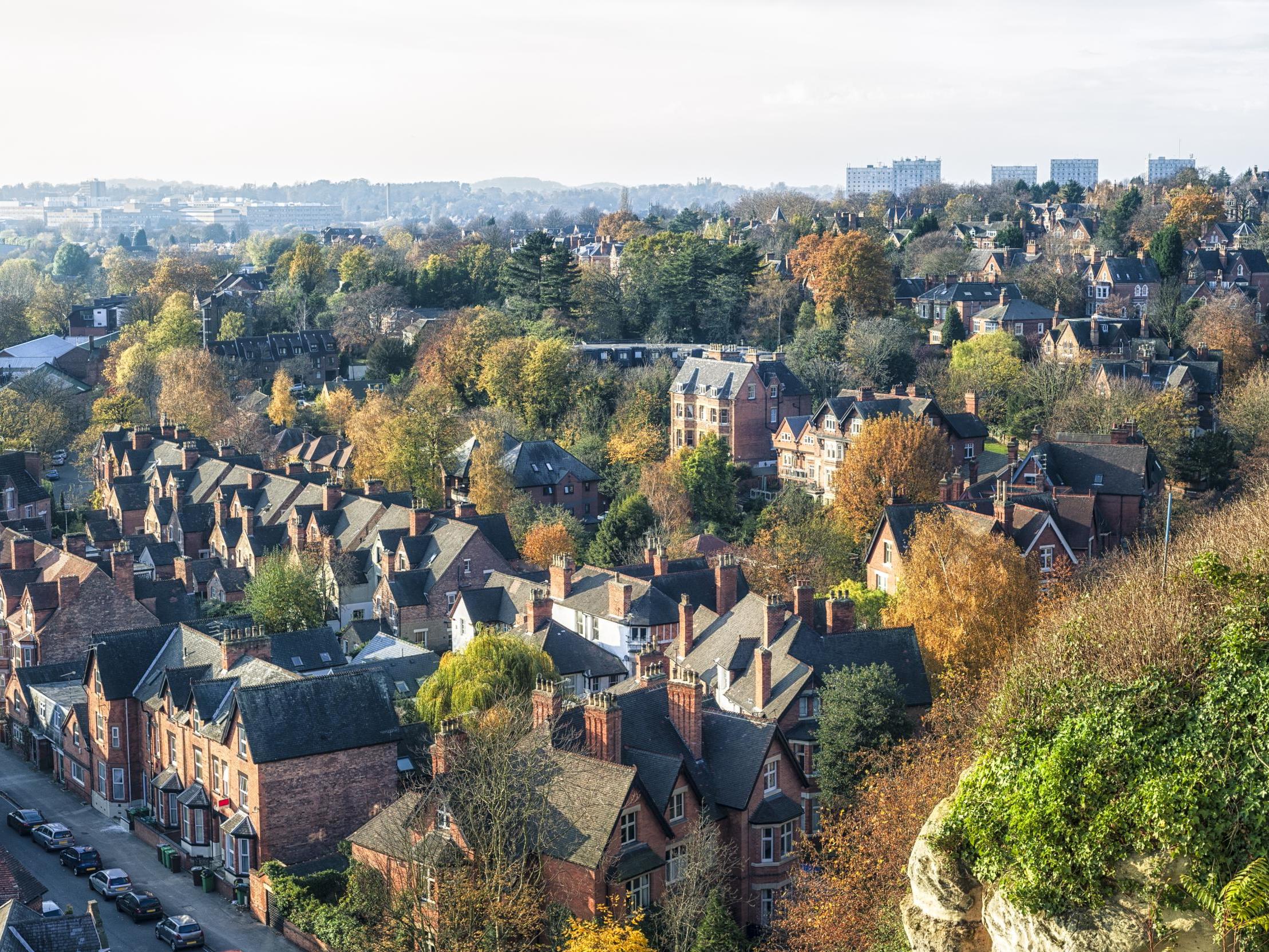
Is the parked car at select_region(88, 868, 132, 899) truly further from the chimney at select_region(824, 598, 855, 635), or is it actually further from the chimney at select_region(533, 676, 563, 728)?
the chimney at select_region(824, 598, 855, 635)

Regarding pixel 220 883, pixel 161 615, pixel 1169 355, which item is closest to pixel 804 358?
pixel 1169 355

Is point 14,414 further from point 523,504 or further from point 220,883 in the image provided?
point 220,883

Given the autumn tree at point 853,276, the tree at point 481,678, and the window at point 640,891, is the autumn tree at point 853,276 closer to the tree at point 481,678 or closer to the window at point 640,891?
the tree at point 481,678

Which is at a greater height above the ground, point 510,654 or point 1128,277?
point 1128,277

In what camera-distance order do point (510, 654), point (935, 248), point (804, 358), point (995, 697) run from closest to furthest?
1. point (995, 697)
2. point (510, 654)
3. point (804, 358)
4. point (935, 248)

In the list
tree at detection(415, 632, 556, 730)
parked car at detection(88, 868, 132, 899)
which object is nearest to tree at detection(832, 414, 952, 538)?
tree at detection(415, 632, 556, 730)

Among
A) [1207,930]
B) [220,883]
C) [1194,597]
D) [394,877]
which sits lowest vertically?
[220,883]

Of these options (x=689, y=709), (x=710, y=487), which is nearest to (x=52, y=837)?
(x=689, y=709)

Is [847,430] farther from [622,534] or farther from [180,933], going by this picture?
[180,933]
